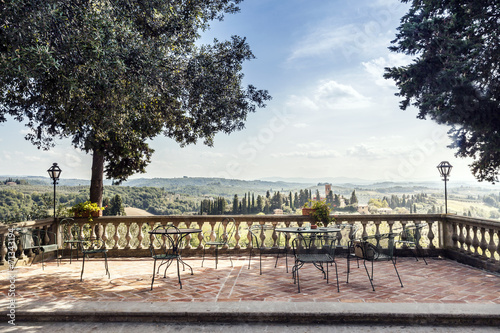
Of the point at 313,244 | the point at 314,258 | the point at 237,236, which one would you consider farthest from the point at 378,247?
the point at 237,236

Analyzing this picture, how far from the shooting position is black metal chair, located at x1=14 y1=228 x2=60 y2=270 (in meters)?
6.24

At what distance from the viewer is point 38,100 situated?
6.81 metres

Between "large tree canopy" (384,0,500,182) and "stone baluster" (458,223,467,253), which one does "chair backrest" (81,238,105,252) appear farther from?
"large tree canopy" (384,0,500,182)

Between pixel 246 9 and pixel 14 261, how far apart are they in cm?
757

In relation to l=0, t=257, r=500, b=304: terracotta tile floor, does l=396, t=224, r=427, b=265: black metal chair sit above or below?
above

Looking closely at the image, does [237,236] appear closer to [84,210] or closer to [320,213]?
[320,213]

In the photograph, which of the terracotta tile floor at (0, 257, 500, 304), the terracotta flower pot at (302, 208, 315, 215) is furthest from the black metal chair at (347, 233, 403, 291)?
the terracotta flower pot at (302, 208, 315, 215)

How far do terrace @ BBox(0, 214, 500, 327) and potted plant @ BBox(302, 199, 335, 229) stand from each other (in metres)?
0.22

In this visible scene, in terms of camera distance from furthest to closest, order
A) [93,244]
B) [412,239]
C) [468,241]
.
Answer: [93,244], [412,239], [468,241]

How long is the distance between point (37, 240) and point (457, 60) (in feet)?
34.5

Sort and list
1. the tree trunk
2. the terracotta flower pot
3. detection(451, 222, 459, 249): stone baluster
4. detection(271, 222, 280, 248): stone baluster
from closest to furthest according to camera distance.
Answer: detection(451, 222, 459, 249): stone baluster → detection(271, 222, 280, 248): stone baluster → the terracotta flower pot → the tree trunk

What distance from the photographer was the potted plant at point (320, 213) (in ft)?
23.8

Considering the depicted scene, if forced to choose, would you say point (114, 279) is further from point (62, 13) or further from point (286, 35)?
Result: point (286, 35)

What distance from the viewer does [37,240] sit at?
23.9 feet
